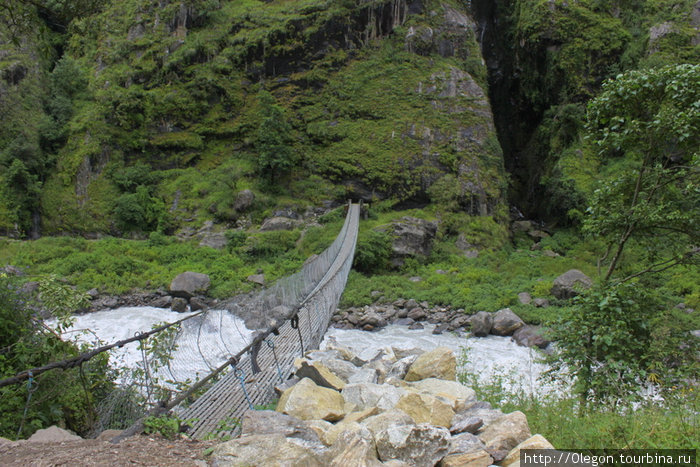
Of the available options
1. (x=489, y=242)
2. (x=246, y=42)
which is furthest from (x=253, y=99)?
(x=489, y=242)

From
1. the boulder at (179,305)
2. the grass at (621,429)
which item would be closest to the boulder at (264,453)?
the grass at (621,429)

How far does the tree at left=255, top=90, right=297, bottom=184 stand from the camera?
1814 centimetres

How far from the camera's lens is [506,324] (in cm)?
877

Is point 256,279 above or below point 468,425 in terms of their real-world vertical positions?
below

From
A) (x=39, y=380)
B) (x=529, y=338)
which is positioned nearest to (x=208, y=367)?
(x=39, y=380)

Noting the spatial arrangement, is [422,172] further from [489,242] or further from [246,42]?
[246,42]

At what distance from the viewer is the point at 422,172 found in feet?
60.7

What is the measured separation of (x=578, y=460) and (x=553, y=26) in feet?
79.6

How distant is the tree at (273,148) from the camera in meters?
18.1

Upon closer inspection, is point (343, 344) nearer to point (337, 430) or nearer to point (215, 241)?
point (337, 430)

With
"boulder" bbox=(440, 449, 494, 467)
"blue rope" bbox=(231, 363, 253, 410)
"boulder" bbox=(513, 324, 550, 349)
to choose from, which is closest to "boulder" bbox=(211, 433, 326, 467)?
"boulder" bbox=(440, 449, 494, 467)

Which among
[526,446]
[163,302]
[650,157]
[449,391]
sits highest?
[650,157]

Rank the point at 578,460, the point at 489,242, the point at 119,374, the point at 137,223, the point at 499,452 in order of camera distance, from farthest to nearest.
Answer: the point at 137,223
the point at 489,242
the point at 119,374
the point at 499,452
the point at 578,460

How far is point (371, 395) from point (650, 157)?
3419mm
